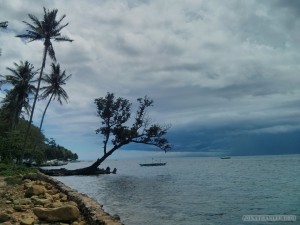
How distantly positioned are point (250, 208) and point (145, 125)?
112ft

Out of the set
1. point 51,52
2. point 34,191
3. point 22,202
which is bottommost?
point 22,202

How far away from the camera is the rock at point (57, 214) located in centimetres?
1059

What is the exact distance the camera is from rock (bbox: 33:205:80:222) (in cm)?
1059

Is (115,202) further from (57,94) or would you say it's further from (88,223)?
(57,94)

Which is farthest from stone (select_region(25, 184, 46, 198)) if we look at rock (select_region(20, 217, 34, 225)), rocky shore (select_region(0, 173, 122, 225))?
rock (select_region(20, 217, 34, 225))

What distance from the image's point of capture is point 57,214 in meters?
10.6

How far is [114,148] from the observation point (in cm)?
5412

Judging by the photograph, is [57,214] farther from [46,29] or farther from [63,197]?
[46,29]

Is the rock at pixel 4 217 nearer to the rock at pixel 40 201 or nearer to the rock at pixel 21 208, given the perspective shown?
the rock at pixel 21 208

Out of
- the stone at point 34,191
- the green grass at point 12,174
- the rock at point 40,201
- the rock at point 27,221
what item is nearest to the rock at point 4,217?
the rock at point 27,221

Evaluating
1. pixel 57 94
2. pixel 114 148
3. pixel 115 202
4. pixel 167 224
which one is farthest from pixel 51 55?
pixel 167 224

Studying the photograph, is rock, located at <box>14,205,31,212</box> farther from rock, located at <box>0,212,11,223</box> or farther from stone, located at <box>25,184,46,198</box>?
stone, located at <box>25,184,46,198</box>

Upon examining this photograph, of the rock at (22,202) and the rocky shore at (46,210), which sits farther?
the rock at (22,202)

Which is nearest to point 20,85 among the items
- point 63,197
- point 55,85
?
point 55,85
